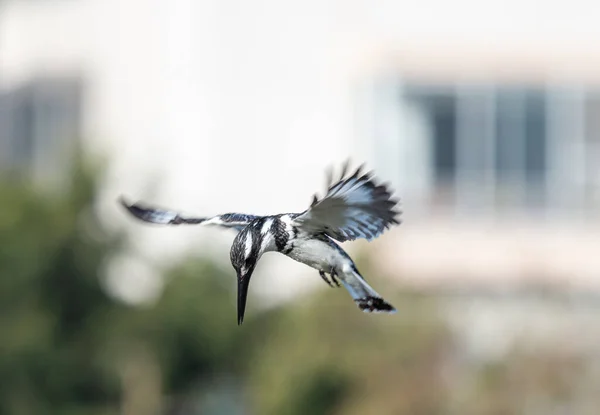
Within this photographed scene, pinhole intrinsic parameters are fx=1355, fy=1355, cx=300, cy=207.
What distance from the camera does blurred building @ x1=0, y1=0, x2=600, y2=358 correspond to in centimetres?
1257

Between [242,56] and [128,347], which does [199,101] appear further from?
[128,347]

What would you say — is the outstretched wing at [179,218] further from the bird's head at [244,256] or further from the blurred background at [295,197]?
the blurred background at [295,197]

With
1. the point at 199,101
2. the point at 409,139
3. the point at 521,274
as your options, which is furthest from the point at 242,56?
the point at 521,274

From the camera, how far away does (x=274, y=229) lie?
206 cm

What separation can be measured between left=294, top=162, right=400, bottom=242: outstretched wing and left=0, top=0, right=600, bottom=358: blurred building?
32.9ft

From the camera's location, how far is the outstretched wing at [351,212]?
202 cm

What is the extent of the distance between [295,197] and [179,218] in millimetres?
10174

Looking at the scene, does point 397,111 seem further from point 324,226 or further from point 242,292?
point 242,292

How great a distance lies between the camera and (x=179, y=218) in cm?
260

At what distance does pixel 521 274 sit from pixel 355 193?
8349mm

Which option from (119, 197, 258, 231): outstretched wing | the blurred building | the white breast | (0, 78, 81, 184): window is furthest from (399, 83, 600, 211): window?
the white breast

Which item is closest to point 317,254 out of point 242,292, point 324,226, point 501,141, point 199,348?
point 324,226

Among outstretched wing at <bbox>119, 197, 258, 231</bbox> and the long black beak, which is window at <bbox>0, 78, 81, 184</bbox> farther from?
the long black beak

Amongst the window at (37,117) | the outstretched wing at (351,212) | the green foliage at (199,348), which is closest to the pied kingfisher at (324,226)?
the outstretched wing at (351,212)
